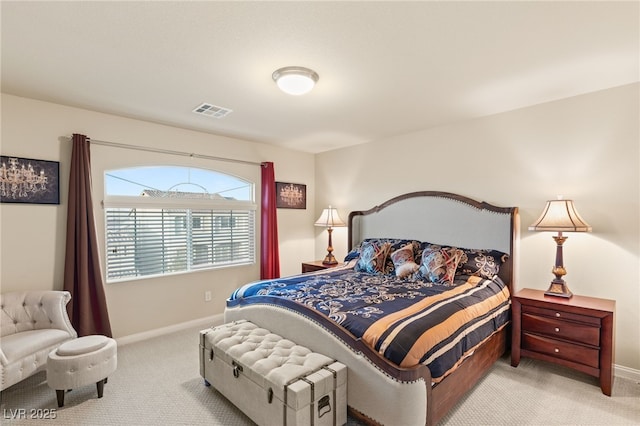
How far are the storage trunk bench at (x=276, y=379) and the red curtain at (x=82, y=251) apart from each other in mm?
1533

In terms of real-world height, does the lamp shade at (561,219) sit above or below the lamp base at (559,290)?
above

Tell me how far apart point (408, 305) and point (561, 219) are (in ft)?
5.19

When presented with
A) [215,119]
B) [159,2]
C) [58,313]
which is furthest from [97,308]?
[159,2]

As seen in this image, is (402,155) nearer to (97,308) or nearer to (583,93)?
(583,93)

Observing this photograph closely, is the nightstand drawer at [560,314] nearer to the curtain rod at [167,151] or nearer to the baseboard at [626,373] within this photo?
the baseboard at [626,373]

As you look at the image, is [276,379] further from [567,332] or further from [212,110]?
[212,110]

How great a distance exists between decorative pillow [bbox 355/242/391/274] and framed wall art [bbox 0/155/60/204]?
10.4 ft

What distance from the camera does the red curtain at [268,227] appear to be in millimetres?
4566

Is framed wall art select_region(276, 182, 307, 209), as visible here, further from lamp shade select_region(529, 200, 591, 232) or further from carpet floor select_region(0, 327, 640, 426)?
lamp shade select_region(529, 200, 591, 232)

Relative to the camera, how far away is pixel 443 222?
3725 mm

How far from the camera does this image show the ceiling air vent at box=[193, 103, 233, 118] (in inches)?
→ 125

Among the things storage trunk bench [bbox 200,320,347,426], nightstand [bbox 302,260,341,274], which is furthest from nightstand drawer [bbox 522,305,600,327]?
nightstand [bbox 302,260,341,274]

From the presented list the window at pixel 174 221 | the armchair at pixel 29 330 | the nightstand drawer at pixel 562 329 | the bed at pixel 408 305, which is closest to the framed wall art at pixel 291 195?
the window at pixel 174 221

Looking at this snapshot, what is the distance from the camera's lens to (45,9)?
169 cm
